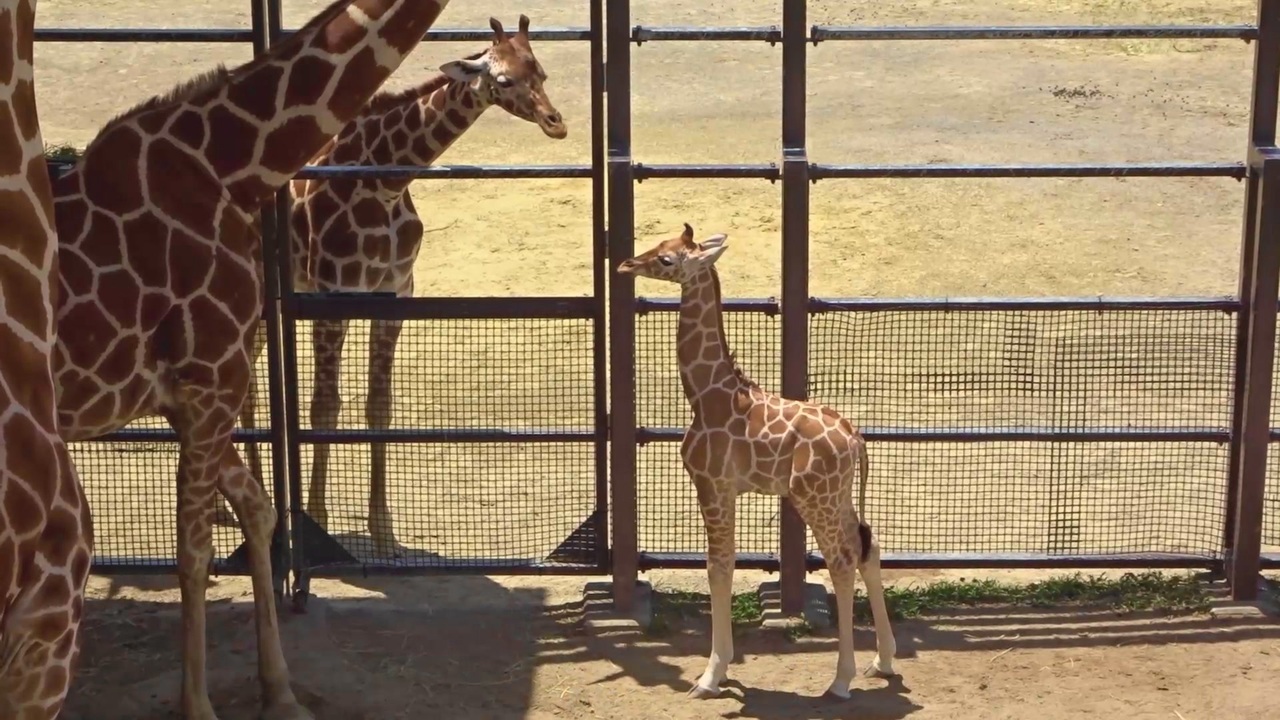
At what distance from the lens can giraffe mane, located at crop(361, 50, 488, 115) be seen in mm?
6758

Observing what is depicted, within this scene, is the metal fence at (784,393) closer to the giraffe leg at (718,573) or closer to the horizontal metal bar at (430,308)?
the horizontal metal bar at (430,308)

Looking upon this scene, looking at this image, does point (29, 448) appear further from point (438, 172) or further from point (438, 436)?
point (438, 436)

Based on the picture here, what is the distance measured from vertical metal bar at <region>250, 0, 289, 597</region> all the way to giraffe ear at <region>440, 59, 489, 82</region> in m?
0.73

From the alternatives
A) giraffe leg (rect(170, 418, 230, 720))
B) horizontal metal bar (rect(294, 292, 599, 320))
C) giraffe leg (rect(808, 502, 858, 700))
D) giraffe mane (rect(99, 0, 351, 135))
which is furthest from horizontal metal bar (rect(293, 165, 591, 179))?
giraffe leg (rect(808, 502, 858, 700))

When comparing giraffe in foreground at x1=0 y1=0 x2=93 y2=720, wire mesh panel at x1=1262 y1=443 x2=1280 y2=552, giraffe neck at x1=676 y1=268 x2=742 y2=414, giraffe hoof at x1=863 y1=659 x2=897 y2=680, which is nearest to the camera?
giraffe in foreground at x1=0 y1=0 x2=93 y2=720

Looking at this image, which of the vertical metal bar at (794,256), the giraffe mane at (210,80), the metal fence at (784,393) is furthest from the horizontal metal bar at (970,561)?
the giraffe mane at (210,80)

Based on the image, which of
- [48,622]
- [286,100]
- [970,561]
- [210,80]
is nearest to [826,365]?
[970,561]

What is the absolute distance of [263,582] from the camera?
578 centimetres

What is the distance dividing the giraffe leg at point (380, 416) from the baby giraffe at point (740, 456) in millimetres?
1511

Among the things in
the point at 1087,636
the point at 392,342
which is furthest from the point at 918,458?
→ the point at 392,342

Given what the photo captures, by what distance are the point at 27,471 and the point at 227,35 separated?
3.02 metres

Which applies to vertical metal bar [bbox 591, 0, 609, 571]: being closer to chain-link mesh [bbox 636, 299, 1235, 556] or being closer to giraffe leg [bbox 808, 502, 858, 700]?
chain-link mesh [bbox 636, 299, 1235, 556]

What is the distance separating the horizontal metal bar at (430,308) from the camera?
6.21 metres

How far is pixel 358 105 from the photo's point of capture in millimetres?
5512
